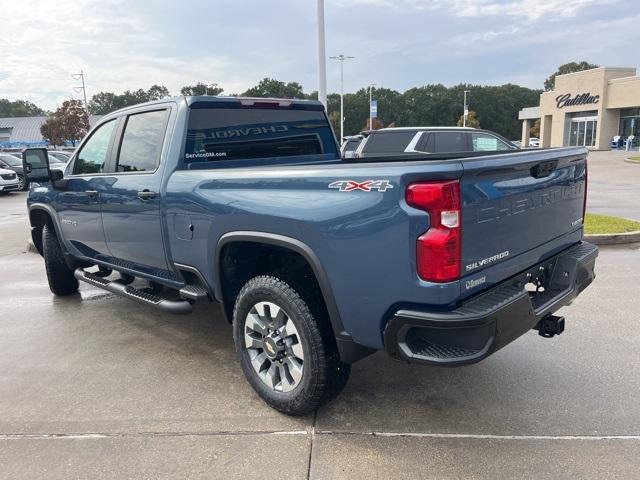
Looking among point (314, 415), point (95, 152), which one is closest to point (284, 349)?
point (314, 415)

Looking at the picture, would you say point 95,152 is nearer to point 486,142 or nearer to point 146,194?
point 146,194

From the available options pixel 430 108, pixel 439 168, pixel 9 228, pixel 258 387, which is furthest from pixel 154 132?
pixel 430 108

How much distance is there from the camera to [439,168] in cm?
245

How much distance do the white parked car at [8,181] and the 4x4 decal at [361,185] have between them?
842 inches

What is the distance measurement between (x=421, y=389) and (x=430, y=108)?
96.4 meters

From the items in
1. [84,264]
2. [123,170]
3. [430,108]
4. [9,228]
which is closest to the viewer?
[123,170]

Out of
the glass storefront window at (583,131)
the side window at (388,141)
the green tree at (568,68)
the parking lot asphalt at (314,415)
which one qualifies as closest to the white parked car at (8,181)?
the side window at (388,141)

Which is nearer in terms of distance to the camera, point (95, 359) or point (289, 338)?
point (289, 338)

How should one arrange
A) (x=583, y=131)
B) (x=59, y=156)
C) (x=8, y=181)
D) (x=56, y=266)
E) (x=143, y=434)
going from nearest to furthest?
(x=143, y=434) < (x=56, y=266) < (x=8, y=181) < (x=59, y=156) < (x=583, y=131)

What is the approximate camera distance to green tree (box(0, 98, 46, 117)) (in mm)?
127688

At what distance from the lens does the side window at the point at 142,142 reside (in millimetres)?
4164

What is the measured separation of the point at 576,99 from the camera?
157 ft

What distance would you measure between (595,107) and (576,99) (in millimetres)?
2366

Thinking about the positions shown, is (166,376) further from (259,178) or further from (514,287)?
(514,287)
